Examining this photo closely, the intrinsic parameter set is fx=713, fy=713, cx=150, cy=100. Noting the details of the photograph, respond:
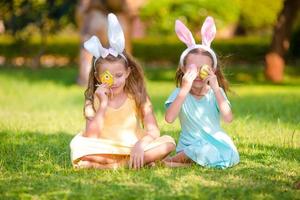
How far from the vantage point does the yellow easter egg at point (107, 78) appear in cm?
543

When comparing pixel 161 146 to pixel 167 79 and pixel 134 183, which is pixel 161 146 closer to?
pixel 134 183

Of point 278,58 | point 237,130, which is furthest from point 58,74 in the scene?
point 237,130

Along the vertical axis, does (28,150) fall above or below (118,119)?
below

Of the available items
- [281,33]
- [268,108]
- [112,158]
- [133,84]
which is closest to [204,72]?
[133,84]

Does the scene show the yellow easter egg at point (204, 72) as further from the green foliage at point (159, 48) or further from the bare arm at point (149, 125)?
the green foliage at point (159, 48)

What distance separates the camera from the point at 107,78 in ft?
17.8

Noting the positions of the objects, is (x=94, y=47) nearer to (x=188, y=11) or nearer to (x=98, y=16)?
(x=98, y=16)

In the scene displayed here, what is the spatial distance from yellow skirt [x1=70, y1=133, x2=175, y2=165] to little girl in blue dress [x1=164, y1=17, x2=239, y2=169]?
236 millimetres

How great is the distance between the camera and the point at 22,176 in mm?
5094

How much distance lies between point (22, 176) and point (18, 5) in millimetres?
14810

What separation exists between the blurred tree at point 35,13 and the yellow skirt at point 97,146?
14.0 meters

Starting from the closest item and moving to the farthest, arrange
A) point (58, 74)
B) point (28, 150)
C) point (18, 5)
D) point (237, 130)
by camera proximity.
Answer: point (28, 150)
point (237, 130)
point (18, 5)
point (58, 74)

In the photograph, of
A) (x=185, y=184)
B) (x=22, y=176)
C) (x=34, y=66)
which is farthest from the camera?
(x=34, y=66)

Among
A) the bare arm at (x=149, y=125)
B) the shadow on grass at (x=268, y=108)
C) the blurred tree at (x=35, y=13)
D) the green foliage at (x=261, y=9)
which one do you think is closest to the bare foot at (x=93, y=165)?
the bare arm at (x=149, y=125)
